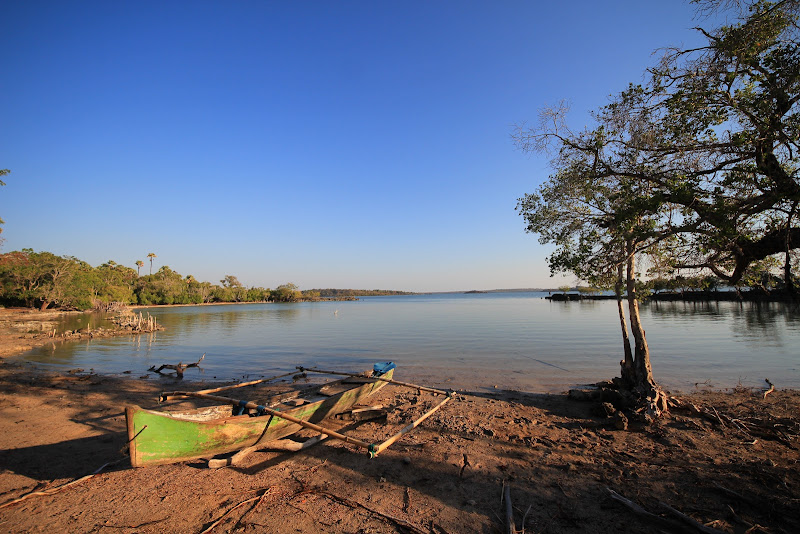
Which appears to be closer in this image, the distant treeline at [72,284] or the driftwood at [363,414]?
the driftwood at [363,414]

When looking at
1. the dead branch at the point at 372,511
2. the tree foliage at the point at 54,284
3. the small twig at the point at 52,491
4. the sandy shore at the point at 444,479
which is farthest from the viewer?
the tree foliage at the point at 54,284

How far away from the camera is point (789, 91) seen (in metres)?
5.18

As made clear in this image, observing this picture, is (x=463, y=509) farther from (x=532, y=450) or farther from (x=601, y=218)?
(x=601, y=218)

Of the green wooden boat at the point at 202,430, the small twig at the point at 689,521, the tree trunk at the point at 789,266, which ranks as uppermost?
the tree trunk at the point at 789,266

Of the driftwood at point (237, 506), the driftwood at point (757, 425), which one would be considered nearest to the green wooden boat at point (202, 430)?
the driftwood at point (237, 506)

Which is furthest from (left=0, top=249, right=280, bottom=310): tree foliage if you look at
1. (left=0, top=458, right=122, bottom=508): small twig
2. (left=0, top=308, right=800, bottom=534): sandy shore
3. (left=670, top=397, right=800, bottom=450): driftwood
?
(left=670, top=397, right=800, bottom=450): driftwood

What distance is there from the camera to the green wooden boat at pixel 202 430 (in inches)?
191

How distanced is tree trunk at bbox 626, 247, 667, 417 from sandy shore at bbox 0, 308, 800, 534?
0.49 m

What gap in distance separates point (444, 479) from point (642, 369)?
19.8 feet

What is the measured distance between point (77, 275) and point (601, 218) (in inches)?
3033

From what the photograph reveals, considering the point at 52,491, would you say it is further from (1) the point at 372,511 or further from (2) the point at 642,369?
(2) the point at 642,369

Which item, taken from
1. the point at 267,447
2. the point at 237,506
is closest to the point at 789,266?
the point at 237,506

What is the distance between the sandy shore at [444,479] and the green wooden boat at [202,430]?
400 mm

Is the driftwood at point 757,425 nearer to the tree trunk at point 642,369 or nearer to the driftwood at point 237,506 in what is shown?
the tree trunk at point 642,369
